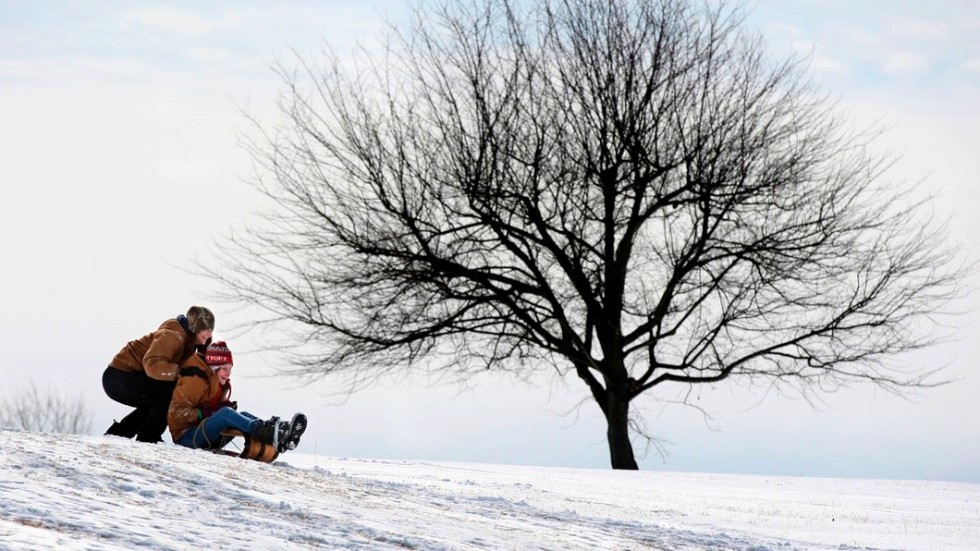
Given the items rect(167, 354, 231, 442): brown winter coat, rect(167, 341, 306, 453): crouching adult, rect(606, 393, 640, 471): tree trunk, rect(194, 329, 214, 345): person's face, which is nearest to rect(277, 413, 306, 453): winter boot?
rect(167, 341, 306, 453): crouching adult

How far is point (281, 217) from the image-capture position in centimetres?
1534

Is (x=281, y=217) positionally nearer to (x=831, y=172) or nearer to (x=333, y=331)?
(x=333, y=331)

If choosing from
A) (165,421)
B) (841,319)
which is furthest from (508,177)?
(165,421)

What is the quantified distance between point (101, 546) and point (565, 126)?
11.8m

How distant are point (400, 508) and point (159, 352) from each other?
2.82m

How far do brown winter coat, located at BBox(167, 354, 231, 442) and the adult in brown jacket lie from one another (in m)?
0.10

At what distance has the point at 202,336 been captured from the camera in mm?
8797

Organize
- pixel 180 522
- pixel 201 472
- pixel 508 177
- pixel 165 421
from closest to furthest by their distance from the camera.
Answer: pixel 180 522, pixel 201 472, pixel 165 421, pixel 508 177

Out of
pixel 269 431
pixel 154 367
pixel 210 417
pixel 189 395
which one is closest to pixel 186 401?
pixel 189 395

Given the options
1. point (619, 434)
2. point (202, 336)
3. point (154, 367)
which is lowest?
point (154, 367)

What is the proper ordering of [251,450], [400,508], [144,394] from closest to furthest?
[400,508]
[251,450]
[144,394]

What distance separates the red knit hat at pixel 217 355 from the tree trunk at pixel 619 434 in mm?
7812

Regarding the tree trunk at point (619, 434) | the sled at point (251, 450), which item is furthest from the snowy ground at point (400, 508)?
the tree trunk at point (619, 434)

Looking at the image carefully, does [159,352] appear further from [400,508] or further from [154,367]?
[400,508]
